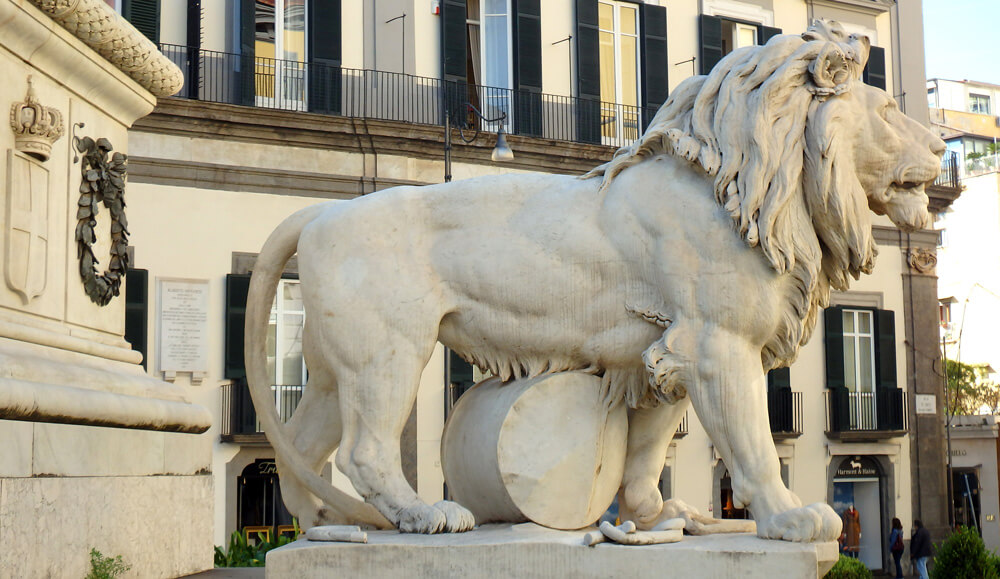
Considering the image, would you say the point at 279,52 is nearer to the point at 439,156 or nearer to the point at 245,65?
the point at 245,65

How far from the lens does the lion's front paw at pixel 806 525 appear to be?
3586 mm

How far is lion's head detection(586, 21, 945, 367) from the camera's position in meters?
3.83

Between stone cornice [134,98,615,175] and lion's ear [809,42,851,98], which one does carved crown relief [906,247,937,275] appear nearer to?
stone cornice [134,98,615,175]

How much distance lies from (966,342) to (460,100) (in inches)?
1097

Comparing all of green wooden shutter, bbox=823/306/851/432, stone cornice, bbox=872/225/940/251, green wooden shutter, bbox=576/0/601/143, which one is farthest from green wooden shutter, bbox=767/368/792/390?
green wooden shutter, bbox=576/0/601/143

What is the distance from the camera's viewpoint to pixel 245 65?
18.5 m

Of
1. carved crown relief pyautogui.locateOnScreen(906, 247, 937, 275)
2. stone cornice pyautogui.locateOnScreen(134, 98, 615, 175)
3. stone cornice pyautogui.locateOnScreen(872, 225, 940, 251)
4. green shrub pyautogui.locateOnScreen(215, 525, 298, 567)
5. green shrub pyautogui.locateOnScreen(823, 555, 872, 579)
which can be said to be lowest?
green shrub pyautogui.locateOnScreen(823, 555, 872, 579)

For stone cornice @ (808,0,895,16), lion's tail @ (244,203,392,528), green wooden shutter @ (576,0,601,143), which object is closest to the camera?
lion's tail @ (244,203,392,528)

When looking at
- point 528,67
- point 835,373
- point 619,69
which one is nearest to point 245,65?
point 528,67

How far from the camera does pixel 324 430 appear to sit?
432cm

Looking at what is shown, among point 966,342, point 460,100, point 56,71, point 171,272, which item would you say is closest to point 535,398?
point 56,71

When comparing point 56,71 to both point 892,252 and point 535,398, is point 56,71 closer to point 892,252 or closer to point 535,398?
point 535,398

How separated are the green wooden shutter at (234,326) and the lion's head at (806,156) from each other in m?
14.4

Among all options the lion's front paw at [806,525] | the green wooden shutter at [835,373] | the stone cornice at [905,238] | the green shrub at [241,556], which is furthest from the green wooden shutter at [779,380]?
the lion's front paw at [806,525]
